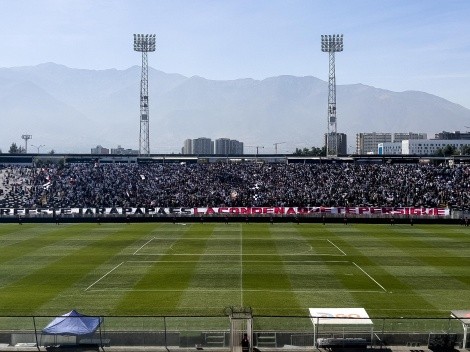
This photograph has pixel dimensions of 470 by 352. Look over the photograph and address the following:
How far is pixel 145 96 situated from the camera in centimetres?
11119

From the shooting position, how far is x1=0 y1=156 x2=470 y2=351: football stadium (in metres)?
23.6

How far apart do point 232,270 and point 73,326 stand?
2126 centimetres

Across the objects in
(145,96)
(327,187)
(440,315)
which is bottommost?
(440,315)

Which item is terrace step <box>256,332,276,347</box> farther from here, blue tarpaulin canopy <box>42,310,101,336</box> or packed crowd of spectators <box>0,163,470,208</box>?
packed crowd of spectators <box>0,163,470,208</box>

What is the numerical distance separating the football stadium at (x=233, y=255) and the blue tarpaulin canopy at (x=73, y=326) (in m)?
0.06

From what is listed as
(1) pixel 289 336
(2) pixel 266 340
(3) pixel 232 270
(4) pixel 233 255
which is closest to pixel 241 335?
A: (2) pixel 266 340

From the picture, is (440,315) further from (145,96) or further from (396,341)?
(145,96)

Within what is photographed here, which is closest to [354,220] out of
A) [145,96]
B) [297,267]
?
[297,267]

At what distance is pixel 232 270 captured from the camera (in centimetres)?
4381

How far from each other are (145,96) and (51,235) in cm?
5270

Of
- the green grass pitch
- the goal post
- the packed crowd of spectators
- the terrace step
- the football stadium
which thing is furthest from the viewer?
the packed crowd of spectators

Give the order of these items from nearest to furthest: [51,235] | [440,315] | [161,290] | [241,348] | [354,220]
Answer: [241,348]
[440,315]
[161,290]
[51,235]
[354,220]

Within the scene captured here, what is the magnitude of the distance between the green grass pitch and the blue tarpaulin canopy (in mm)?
8687

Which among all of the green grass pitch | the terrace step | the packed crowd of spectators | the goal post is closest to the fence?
the terrace step
